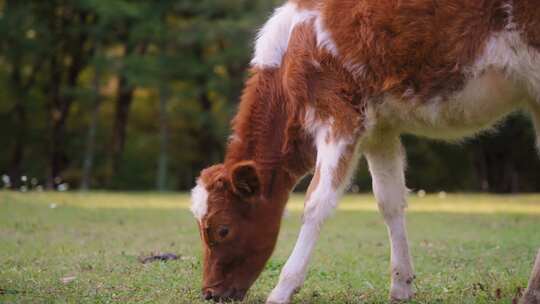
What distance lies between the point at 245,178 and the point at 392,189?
1.25 meters

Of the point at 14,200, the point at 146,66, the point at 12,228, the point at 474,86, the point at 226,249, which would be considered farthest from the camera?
the point at 146,66

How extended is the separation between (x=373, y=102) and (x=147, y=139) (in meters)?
31.0

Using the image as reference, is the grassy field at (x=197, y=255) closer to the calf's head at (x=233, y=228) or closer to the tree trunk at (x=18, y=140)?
the calf's head at (x=233, y=228)

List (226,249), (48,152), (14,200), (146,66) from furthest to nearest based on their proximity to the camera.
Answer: (48,152)
(146,66)
(14,200)
(226,249)

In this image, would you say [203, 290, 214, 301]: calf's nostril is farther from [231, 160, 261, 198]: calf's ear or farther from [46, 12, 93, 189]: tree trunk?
[46, 12, 93, 189]: tree trunk

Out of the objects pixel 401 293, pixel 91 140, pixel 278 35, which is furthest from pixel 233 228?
pixel 91 140

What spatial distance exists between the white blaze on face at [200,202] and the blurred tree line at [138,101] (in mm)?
23448

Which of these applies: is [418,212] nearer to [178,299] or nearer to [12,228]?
[12,228]

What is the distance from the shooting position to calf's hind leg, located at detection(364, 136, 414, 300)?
6363 mm

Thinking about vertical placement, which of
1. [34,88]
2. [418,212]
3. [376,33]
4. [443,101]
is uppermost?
[34,88]

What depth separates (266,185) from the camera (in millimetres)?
6184

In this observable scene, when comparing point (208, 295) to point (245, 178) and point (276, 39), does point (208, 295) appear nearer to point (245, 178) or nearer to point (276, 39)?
point (245, 178)

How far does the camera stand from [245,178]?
19.7ft

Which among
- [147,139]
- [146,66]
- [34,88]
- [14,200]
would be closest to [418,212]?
[14,200]
